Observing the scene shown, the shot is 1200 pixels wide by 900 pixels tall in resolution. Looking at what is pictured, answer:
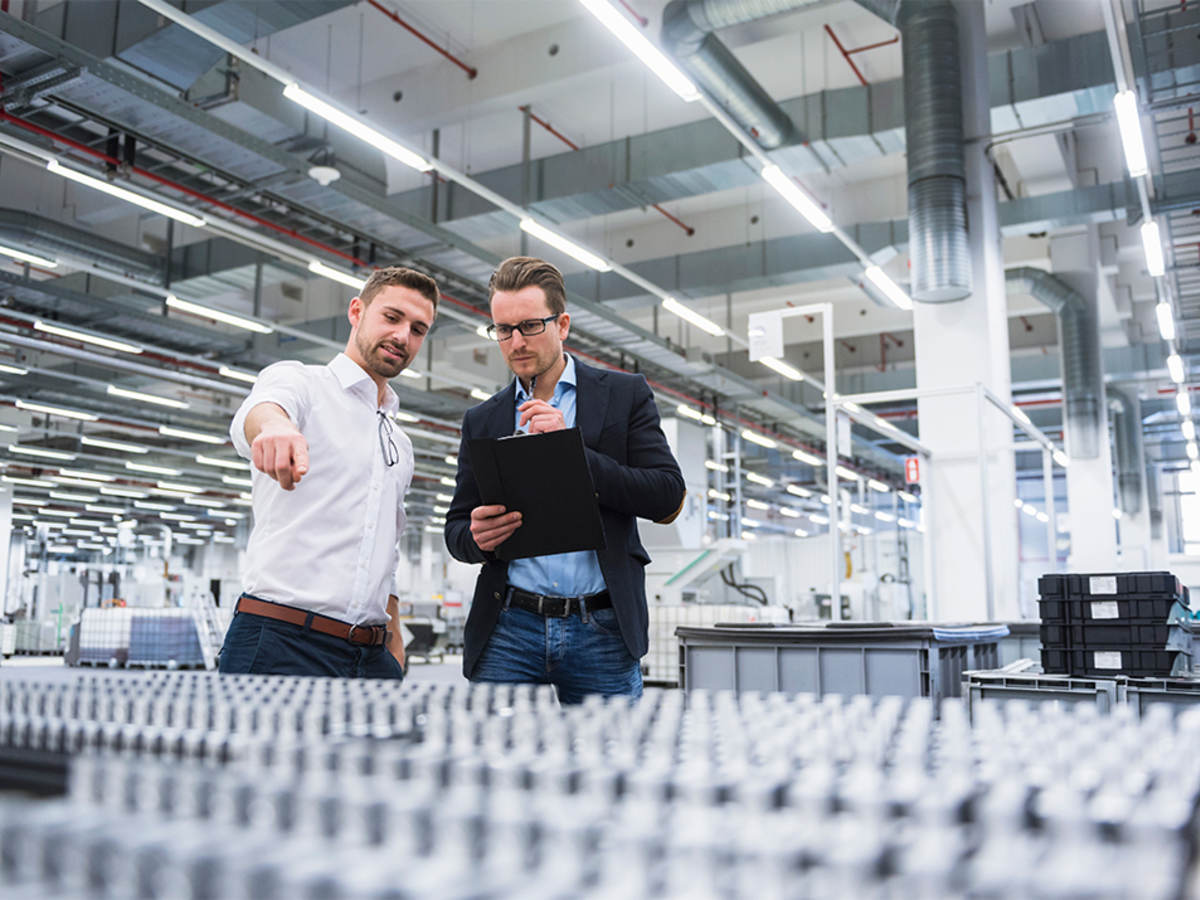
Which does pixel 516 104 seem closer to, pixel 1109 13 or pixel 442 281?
pixel 442 281

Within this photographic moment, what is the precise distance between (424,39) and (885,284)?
4922 mm

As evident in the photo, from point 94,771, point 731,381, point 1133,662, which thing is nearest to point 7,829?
point 94,771

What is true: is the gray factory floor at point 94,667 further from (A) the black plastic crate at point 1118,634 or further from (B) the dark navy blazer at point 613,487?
(B) the dark navy blazer at point 613,487

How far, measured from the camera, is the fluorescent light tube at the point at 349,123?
242 inches

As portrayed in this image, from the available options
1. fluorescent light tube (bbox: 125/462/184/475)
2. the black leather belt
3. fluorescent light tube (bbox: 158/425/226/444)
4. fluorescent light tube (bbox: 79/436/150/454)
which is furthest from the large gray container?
fluorescent light tube (bbox: 125/462/184/475)

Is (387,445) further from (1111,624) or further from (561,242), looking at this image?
(561,242)

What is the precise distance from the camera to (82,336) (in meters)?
10.7

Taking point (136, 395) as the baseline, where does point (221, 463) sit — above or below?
below

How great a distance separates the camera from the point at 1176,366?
12.8 meters

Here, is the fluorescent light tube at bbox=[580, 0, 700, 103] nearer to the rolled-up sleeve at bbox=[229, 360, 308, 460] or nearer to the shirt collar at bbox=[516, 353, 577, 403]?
the shirt collar at bbox=[516, 353, 577, 403]

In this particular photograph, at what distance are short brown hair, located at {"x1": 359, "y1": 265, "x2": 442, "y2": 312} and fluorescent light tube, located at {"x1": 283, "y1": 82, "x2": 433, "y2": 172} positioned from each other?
15.6 feet

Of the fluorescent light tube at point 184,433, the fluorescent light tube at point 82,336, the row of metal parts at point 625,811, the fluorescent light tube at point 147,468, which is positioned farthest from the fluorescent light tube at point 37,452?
the row of metal parts at point 625,811

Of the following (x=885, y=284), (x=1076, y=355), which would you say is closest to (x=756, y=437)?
(x=1076, y=355)

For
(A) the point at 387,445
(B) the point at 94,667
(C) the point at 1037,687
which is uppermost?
(A) the point at 387,445
